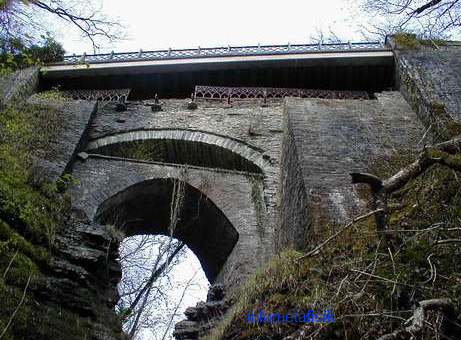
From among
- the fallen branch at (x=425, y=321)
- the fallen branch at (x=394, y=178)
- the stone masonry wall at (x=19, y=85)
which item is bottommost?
the fallen branch at (x=425, y=321)

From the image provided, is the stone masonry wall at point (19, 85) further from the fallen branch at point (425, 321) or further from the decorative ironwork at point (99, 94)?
the fallen branch at point (425, 321)

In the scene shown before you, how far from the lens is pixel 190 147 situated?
984 cm

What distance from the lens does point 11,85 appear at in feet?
35.0

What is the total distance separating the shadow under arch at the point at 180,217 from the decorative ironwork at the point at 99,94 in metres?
3.34

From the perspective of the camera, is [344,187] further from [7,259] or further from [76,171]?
[76,171]

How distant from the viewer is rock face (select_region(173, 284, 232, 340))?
227 inches

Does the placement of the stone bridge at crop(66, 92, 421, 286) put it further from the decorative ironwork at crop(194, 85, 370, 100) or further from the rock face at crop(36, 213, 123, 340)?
the rock face at crop(36, 213, 123, 340)

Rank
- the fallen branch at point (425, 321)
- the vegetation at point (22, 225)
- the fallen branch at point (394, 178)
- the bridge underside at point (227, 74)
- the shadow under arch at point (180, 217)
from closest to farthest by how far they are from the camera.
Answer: the fallen branch at point (425, 321) → the vegetation at point (22, 225) → the fallen branch at point (394, 178) → the shadow under arch at point (180, 217) → the bridge underside at point (227, 74)

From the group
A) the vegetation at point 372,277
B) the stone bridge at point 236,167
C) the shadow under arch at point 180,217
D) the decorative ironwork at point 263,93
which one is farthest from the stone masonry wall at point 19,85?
the vegetation at point 372,277

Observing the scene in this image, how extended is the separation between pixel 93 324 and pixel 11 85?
748 cm

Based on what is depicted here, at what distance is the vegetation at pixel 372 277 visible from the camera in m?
3.58

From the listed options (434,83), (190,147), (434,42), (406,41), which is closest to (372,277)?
(434,83)

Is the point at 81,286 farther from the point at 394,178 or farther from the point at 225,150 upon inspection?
the point at 225,150

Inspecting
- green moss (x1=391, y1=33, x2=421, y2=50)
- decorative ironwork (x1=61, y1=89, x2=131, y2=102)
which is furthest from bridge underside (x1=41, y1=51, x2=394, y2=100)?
green moss (x1=391, y1=33, x2=421, y2=50)
